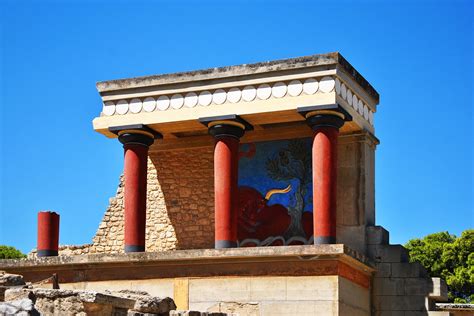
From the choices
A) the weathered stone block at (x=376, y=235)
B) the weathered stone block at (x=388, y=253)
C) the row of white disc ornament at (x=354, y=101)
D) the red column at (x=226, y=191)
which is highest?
the row of white disc ornament at (x=354, y=101)

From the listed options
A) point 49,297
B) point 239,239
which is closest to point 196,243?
point 239,239

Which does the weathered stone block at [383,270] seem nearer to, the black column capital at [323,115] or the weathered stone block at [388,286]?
the weathered stone block at [388,286]

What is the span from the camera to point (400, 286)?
18.4 meters

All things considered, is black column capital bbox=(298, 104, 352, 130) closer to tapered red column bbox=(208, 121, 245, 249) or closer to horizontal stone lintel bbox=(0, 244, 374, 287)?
tapered red column bbox=(208, 121, 245, 249)

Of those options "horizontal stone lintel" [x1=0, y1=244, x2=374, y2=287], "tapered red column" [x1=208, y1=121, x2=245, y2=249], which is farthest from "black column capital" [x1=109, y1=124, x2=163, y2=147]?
"horizontal stone lintel" [x1=0, y1=244, x2=374, y2=287]

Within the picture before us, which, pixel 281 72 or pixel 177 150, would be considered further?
pixel 177 150

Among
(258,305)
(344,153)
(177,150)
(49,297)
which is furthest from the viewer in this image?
(177,150)

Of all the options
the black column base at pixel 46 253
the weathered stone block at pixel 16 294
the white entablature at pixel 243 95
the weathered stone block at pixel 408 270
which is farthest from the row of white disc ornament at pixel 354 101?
the weathered stone block at pixel 16 294

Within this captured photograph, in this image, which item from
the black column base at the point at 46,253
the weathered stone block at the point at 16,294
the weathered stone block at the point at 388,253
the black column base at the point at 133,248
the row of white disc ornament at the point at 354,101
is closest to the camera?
the weathered stone block at the point at 16,294

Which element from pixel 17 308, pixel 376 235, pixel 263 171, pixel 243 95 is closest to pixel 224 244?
pixel 263 171

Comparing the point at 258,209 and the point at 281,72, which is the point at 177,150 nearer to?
the point at 258,209

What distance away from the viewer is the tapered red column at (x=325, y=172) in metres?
17.4

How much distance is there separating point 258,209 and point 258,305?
3.73 m

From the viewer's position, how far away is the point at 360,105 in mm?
19531
